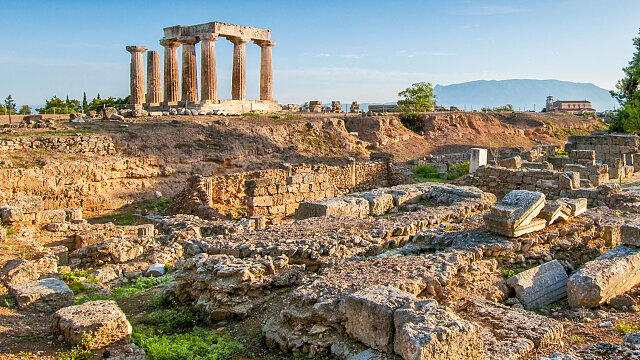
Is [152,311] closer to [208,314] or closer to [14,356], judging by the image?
[208,314]

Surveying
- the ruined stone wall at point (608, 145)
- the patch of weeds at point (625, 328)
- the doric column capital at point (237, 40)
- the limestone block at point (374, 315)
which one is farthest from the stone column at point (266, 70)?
the patch of weeds at point (625, 328)

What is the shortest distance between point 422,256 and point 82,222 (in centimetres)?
904

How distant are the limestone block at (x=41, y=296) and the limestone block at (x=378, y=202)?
20.3 ft

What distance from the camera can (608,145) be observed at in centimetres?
2255

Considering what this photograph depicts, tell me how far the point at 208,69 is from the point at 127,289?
26.2 m

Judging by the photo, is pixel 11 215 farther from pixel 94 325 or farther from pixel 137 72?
pixel 137 72

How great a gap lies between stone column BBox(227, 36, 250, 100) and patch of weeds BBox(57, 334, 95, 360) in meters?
30.1

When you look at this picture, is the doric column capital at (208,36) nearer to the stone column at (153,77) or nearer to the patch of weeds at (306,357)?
the stone column at (153,77)

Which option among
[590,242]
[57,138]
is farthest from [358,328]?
[57,138]

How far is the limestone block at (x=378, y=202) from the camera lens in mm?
11195

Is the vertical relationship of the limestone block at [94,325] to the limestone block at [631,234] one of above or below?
below

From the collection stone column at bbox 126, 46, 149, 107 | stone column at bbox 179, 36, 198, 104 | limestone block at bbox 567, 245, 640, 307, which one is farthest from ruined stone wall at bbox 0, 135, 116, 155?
limestone block at bbox 567, 245, 640, 307

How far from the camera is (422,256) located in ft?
23.3

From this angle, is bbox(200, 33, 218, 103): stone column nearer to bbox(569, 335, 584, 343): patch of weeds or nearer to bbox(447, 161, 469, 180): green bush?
bbox(447, 161, 469, 180): green bush
